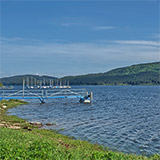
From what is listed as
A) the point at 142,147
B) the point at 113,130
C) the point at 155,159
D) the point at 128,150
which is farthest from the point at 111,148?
the point at 113,130

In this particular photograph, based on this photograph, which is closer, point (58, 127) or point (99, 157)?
point (99, 157)

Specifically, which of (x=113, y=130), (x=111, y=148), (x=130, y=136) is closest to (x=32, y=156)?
(x=111, y=148)

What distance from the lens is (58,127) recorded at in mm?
26656

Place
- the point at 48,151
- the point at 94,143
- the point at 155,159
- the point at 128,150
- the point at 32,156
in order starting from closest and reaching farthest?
the point at 32,156, the point at 48,151, the point at 155,159, the point at 128,150, the point at 94,143

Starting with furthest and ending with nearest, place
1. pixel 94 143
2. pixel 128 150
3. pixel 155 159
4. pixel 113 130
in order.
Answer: pixel 113 130
pixel 94 143
pixel 128 150
pixel 155 159

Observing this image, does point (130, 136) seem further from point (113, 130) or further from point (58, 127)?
point (58, 127)

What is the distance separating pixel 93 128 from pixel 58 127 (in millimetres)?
3836

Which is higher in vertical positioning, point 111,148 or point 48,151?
point 48,151

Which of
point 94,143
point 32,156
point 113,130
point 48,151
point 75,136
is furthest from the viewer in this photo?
point 113,130

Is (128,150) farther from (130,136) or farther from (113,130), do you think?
(113,130)

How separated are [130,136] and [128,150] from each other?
4.69m

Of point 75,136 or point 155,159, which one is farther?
point 75,136

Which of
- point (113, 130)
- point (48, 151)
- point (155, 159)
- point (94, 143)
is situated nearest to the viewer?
point (48, 151)

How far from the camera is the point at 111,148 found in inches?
724
